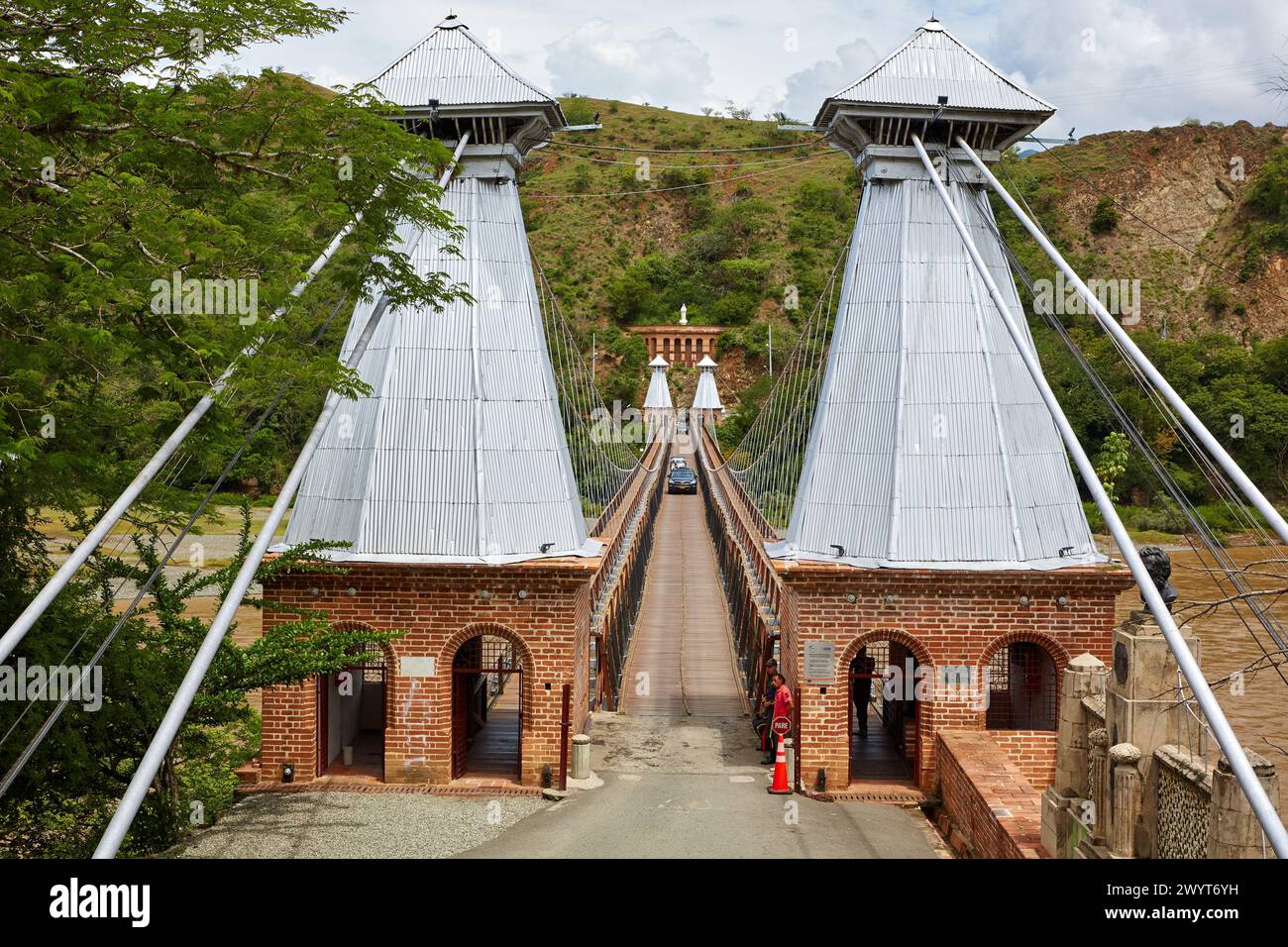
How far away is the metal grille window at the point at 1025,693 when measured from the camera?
14047 millimetres

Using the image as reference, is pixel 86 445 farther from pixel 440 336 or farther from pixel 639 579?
pixel 639 579

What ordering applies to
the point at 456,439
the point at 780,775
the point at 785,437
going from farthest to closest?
the point at 785,437, the point at 456,439, the point at 780,775

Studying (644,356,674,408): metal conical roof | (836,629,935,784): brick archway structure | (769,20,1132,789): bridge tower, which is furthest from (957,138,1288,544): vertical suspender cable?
(644,356,674,408): metal conical roof

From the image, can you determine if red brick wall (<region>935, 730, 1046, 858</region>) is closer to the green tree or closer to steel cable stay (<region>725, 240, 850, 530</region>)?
the green tree

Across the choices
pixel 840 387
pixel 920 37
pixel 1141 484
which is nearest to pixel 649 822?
pixel 840 387

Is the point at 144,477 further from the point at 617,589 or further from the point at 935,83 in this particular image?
the point at 617,589

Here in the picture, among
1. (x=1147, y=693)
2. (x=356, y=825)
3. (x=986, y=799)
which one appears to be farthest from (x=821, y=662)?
(x=1147, y=693)

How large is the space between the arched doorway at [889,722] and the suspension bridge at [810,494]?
7cm

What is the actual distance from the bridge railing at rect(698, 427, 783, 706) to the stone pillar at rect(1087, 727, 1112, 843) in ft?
18.5

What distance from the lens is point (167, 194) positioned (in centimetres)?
888

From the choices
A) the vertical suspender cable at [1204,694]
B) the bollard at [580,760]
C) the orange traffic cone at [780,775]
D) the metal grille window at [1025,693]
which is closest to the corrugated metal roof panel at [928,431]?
the metal grille window at [1025,693]

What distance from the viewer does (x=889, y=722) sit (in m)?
15.7

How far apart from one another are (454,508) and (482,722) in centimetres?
395

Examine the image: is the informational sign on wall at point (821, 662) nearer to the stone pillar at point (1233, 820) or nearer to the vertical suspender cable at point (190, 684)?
the vertical suspender cable at point (190, 684)
